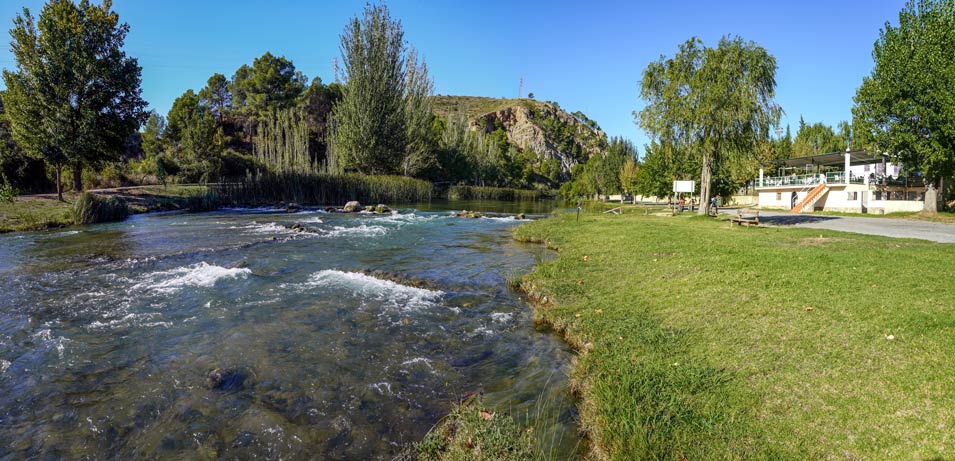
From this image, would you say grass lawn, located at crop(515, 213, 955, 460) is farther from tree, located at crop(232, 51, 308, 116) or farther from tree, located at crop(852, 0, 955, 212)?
tree, located at crop(232, 51, 308, 116)

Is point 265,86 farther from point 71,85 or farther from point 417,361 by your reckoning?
point 417,361

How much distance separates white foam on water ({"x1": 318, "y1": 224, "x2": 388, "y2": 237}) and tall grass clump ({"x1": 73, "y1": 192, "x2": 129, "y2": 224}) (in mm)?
13927

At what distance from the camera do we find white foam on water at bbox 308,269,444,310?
8922 millimetres

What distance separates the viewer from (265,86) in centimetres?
8238

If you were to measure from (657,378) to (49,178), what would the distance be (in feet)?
161

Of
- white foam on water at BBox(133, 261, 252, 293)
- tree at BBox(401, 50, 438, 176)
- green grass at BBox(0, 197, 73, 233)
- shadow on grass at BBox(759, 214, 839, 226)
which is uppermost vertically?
tree at BBox(401, 50, 438, 176)

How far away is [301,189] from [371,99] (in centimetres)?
1693

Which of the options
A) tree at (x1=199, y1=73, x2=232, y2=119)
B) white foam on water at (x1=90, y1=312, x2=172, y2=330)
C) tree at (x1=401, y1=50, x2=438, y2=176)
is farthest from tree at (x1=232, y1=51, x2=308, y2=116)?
white foam on water at (x1=90, y1=312, x2=172, y2=330)

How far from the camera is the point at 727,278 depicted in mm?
8180

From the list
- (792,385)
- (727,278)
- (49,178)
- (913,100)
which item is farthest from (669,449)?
(49,178)

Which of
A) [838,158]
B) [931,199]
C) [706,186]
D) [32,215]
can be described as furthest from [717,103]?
[32,215]

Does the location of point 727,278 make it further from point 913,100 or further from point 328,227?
point 913,100

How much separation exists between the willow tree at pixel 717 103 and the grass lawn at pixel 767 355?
55.6ft

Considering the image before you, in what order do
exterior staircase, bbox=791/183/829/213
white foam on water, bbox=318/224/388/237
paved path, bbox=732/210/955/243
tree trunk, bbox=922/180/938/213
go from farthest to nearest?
1. exterior staircase, bbox=791/183/829/213
2. tree trunk, bbox=922/180/938/213
3. white foam on water, bbox=318/224/388/237
4. paved path, bbox=732/210/955/243
